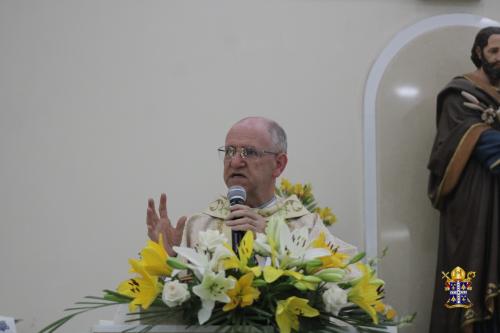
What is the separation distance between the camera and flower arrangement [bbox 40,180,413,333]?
213 cm

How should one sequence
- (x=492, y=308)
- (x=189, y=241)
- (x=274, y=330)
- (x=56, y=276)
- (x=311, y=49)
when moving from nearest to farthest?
(x=274, y=330) < (x=189, y=241) < (x=492, y=308) < (x=56, y=276) < (x=311, y=49)

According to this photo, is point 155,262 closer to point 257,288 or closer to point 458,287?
point 257,288

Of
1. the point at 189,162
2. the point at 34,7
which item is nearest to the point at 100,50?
the point at 34,7

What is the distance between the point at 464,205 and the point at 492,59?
0.91 metres

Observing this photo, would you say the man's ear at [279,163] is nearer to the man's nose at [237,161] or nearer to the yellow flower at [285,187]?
the man's nose at [237,161]

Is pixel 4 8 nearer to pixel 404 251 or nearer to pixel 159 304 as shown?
pixel 404 251

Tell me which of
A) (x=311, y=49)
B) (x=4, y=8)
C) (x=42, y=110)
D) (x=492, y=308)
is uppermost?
(x=4, y=8)

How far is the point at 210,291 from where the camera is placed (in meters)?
2.12

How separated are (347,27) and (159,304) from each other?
11.1 feet

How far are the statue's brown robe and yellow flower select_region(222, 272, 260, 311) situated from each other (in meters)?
2.40

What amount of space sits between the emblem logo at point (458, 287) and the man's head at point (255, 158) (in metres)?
1.33

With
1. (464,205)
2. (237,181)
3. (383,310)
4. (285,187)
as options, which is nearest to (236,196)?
(237,181)

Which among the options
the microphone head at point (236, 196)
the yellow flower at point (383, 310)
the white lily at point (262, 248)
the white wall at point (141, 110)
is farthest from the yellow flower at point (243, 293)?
the white wall at point (141, 110)

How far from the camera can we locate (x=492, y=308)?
4199 mm
